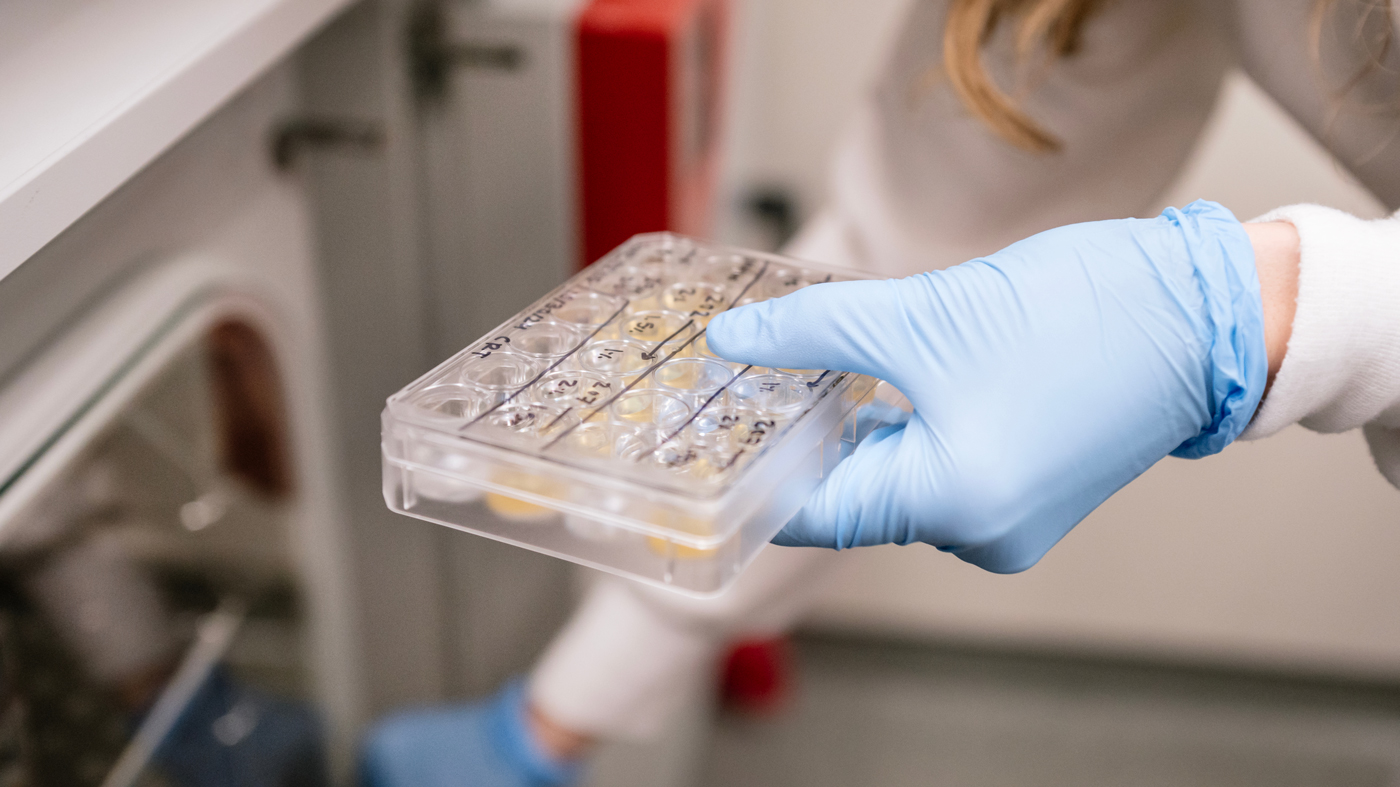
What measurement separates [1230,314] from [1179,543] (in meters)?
1.20

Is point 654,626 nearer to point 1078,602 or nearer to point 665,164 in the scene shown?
point 665,164

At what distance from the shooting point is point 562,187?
88 cm

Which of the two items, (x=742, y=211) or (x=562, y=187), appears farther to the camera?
(x=742, y=211)

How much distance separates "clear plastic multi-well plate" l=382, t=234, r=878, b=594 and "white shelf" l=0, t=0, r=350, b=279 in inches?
6.8

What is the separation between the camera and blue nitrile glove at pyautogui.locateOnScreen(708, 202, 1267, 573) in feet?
1.37

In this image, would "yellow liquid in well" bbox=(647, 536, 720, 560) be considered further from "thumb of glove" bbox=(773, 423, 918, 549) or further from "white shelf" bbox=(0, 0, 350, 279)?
"white shelf" bbox=(0, 0, 350, 279)

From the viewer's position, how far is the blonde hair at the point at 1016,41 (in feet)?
2.04

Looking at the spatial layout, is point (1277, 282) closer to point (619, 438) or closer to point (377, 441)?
point (619, 438)

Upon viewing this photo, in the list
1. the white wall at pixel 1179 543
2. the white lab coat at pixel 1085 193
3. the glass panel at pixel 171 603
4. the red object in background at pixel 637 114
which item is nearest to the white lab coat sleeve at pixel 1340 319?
the white lab coat at pixel 1085 193

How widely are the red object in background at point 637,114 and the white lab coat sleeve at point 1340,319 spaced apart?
46cm

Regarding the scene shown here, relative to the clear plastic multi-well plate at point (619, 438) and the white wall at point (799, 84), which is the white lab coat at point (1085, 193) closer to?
the clear plastic multi-well plate at point (619, 438)

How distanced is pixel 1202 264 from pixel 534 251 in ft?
2.04

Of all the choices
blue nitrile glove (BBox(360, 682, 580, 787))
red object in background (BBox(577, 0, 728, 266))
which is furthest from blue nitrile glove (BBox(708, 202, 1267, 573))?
blue nitrile glove (BBox(360, 682, 580, 787))

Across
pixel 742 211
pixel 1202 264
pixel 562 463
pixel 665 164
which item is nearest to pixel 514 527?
pixel 562 463
